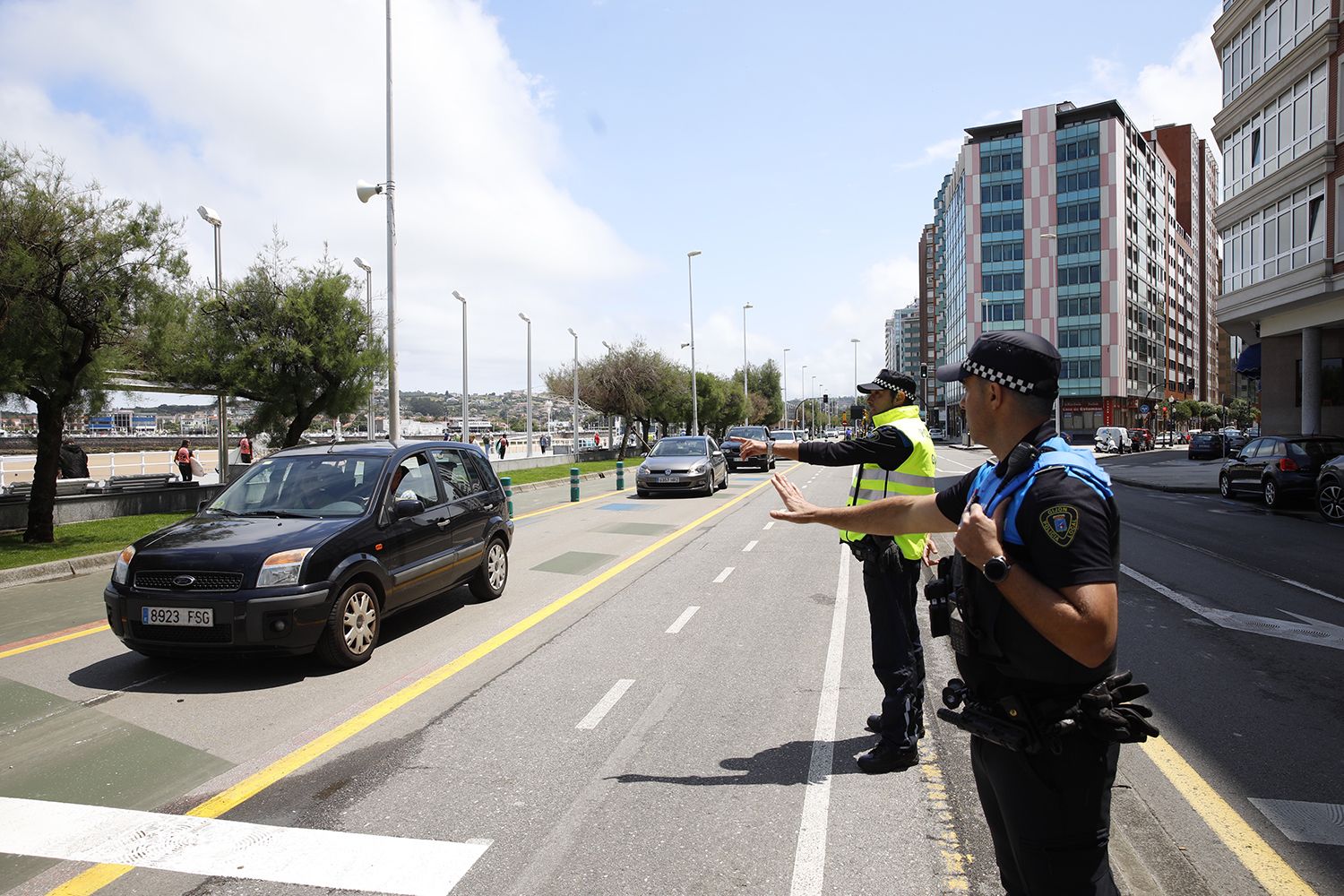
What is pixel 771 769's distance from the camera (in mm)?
4113

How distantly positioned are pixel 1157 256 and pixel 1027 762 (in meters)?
105

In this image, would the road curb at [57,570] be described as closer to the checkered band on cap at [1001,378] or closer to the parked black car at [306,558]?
the parked black car at [306,558]

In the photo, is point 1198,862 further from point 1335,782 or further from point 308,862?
point 308,862

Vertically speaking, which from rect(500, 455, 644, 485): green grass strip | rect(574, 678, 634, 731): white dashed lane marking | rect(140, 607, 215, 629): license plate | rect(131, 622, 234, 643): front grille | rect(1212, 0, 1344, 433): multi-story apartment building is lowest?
rect(574, 678, 634, 731): white dashed lane marking

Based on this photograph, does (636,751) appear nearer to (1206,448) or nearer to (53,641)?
(53,641)

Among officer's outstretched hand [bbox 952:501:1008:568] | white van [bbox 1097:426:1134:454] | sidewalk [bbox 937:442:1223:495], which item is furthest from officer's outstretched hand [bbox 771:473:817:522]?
white van [bbox 1097:426:1134:454]

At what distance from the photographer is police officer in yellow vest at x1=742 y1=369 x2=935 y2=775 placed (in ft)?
13.3

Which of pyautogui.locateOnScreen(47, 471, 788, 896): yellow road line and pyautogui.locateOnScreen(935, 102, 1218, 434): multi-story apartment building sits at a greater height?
pyautogui.locateOnScreen(935, 102, 1218, 434): multi-story apartment building

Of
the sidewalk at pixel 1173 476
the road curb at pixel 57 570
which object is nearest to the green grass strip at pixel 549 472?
the sidewalk at pixel 1173 476

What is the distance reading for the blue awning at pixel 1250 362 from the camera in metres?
32.3

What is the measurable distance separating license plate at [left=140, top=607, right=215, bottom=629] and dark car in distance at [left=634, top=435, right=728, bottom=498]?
15578 millimetres

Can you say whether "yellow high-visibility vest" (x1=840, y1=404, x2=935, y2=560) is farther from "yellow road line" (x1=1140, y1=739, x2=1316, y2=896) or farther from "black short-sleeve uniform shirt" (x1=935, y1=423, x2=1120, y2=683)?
"black short-sleeve uniform shirt" (x1=935, y1=423, x2=1120, y2=683)

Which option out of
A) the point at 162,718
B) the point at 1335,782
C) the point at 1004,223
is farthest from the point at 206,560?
the point at 1004,223

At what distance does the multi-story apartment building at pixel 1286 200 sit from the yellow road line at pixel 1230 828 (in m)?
25.1
